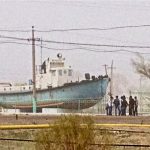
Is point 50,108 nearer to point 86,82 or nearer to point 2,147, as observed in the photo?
point 86,82

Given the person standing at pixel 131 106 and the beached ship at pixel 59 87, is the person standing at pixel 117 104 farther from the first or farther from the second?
the beached ship at pixel 59 87

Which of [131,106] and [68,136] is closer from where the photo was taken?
[68,136]

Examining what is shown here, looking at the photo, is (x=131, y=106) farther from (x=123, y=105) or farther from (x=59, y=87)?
(x=59, y=87)

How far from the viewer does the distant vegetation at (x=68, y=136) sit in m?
9.84

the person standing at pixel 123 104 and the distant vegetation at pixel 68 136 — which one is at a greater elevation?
the distant vegetation at pixel 68 136

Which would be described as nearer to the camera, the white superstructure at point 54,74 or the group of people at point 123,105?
the group of people at point 123,105

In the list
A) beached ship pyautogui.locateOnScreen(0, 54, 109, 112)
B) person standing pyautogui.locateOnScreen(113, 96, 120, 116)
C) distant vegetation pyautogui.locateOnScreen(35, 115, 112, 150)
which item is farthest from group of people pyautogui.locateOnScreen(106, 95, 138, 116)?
distant vegetation pyautogui.locateOnScreen(35, 115, 112, 150)

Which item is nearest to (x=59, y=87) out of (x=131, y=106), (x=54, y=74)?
(x=54, y=74)

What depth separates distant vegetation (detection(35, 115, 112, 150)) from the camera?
984 centimetres

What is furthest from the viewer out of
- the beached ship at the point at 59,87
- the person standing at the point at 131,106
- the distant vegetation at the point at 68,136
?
the beached ship at the point at 59,87

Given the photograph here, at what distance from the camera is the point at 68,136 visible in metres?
9.89

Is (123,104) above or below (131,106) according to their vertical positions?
above

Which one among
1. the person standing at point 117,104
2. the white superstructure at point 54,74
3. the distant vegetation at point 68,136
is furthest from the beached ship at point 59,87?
the distant vegetation at point 68,136

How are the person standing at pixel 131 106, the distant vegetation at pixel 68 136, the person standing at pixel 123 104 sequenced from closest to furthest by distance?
the distant vegetation at pixel 68 136 → the person standing at pixel 131 106 → the person standing at pixel 123 104
